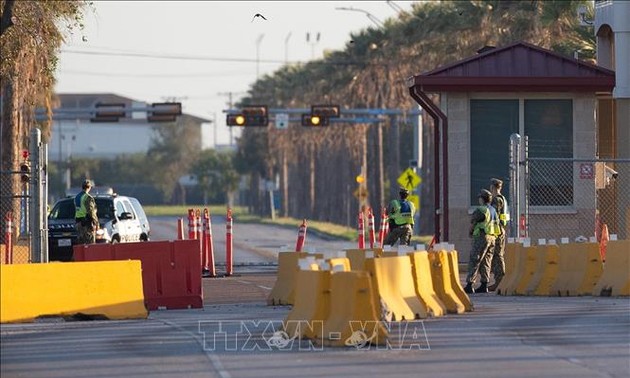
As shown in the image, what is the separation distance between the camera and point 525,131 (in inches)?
1254

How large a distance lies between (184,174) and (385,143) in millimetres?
75591

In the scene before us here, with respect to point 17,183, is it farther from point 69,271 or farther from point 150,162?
point 150,162

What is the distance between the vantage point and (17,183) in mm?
42688

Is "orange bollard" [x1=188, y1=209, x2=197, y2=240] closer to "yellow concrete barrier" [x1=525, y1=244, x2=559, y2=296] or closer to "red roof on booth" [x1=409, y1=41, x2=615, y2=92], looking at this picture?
"red roof on booth" [x1=409, y1=41, x2=615, y2=92]

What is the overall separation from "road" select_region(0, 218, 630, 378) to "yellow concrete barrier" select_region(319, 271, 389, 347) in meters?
0.17

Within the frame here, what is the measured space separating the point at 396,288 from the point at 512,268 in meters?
5.97

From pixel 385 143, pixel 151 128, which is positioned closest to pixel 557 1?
pixel 385 143

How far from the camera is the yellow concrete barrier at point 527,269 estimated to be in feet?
75.7

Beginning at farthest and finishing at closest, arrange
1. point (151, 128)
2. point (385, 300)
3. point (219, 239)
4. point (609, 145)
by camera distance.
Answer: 1. point (151, 128)
2. point (219, 239)
3. point (609, 145)
4. point (385, 300)

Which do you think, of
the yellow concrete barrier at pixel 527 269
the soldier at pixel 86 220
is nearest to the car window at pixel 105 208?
the soldier at pixel 86 220

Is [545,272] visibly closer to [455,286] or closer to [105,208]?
[455,286]

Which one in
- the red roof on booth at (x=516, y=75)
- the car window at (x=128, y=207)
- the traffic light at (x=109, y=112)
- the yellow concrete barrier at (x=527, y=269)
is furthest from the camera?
the traffic light at (x=109, y=112)

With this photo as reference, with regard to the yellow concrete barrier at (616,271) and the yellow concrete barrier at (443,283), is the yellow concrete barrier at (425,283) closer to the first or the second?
the yellow concrete barrier at (443,283)

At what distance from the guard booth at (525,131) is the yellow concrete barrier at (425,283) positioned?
1230 cm
